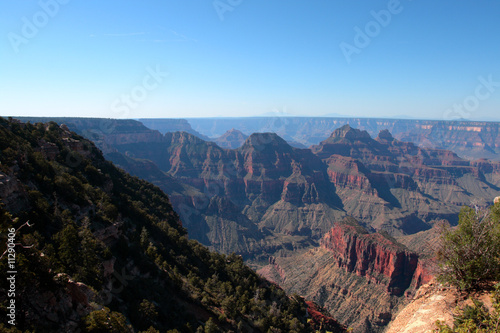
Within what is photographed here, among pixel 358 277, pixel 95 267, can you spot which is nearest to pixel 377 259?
pixel 358 277

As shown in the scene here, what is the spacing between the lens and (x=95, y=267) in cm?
2141

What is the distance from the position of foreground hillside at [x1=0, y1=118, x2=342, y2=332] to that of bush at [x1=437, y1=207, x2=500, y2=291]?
67.2ft

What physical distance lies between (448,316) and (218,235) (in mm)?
141367

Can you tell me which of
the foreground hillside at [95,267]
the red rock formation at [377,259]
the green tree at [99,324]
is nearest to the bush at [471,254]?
the green tree at [99,324]

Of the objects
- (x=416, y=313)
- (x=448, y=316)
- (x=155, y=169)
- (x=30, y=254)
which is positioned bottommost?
(x=155, y=169)

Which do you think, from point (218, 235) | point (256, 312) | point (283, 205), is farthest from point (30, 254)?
point (283, 205)

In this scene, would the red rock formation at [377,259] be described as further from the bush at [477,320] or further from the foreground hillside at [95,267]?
the bush at [477,320]

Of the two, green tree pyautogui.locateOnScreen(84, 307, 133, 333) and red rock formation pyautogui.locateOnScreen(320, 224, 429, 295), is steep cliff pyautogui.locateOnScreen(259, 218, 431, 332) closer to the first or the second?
red rock formation pyautogui.locateOnScreen(320, 224, 429, 295)

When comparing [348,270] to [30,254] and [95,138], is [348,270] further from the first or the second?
[95,138]

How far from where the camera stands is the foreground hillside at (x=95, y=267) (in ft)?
43.7

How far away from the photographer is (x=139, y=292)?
24.9 metres

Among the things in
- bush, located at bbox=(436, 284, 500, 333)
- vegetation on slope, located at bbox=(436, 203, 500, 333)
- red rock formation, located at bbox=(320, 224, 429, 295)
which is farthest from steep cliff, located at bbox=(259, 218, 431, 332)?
bush, located at bbox=(436, 284, 500, 333)

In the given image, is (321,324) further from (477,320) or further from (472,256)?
(477,320)

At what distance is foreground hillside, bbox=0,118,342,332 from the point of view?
43.7ft
